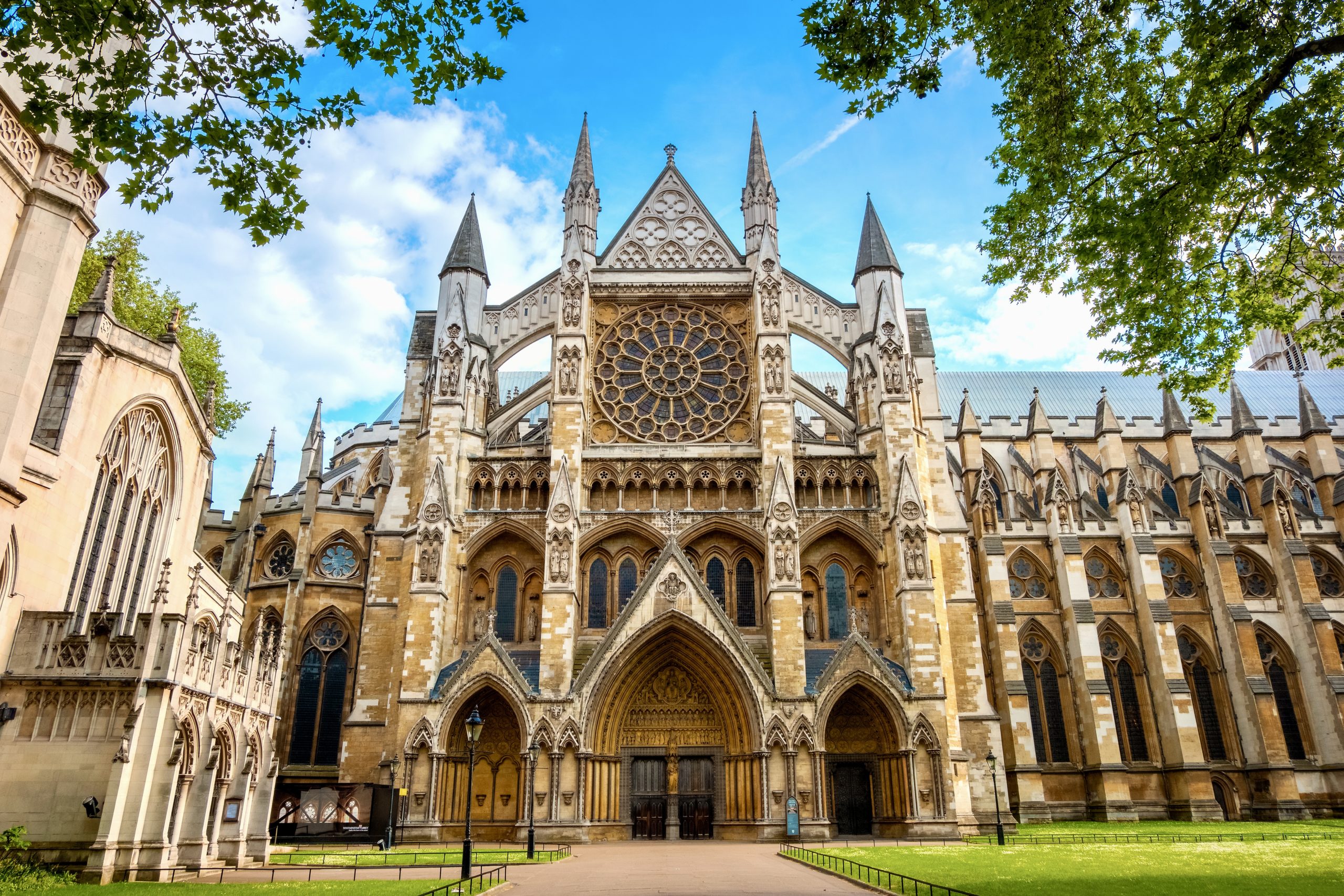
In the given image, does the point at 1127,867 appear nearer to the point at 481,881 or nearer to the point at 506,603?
the point at 481,881

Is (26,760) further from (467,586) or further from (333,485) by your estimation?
(333,485)

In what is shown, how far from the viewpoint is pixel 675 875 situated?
15.8 meters

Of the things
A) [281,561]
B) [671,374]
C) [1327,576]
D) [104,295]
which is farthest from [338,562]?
[1327,576]

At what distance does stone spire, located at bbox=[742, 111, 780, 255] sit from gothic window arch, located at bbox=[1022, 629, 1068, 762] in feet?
67.7

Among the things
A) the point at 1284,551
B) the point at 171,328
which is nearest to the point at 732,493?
the point at 171,328

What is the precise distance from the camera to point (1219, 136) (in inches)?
497

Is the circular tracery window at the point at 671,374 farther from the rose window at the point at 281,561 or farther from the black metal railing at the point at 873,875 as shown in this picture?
the black metal railing at the point at 873,875

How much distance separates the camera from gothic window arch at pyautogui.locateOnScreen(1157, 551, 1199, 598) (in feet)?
133

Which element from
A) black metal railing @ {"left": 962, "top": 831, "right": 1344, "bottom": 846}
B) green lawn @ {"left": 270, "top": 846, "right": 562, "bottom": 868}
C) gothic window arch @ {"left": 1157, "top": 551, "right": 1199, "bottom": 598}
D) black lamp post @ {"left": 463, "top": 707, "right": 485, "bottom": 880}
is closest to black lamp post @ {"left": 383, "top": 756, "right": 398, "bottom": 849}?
green lawn @ {"left": 270, "top": 846, "right": 562, "bottom": 868}

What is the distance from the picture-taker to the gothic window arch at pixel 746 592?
30.4 metres

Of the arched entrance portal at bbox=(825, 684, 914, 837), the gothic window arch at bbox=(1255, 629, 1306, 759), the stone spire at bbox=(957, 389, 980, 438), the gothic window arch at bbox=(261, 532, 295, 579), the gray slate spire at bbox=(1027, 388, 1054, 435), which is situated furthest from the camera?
the gray slate spire at bbox=(1027, 388, 1054, 435)

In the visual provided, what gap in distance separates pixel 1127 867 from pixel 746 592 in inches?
614

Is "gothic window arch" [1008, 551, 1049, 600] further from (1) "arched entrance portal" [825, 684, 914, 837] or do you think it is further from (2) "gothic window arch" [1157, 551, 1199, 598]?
(1) "arched entrance portal" [825, 684, 914, 837]

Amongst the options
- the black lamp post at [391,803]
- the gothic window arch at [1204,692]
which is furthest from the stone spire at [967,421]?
the black lamp post at [391,803]
